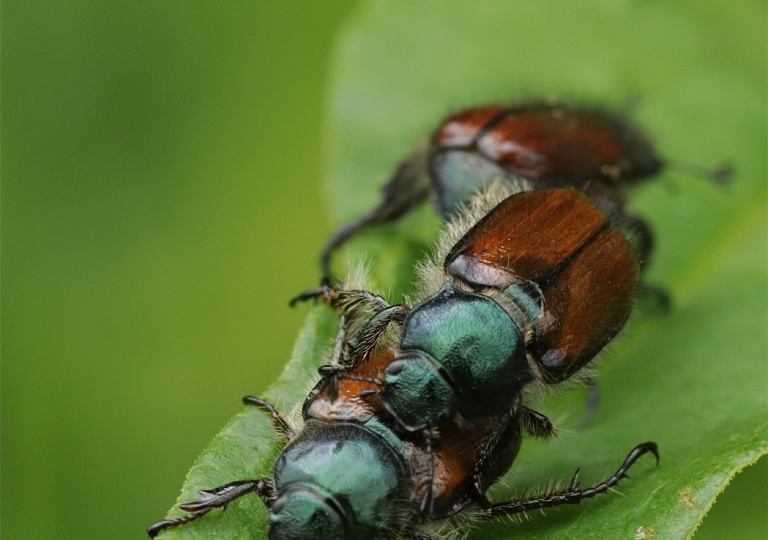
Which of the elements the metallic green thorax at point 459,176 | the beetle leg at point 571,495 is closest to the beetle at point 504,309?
the beetle leg at point 571,495

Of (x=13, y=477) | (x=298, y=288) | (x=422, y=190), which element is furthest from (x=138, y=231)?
(x=422, y=190)

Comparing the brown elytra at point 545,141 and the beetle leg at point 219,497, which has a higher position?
the brown elytra at point 545,141

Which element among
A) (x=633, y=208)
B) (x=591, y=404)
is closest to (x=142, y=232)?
(x=633, y=208)

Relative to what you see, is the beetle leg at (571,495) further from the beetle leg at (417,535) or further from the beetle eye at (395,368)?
the beetle eye at (395,368)

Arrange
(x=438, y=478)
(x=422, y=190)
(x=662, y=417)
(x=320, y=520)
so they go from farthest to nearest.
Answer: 1. (x=422, y=190)
2. (x=662, y=417)
3. (x=438, y=478)
4. (x=320, y=520)

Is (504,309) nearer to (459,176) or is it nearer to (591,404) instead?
(591,404)

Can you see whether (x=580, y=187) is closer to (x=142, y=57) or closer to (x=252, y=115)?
(x=252, y=115)
